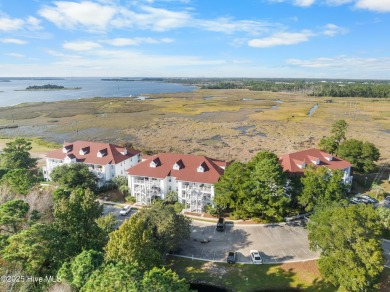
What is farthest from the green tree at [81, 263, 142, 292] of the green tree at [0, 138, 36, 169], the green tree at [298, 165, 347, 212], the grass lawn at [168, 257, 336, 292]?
the green tree at [0, 138, 36, 169]

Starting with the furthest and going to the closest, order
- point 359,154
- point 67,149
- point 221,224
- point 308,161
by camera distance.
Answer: point 359,154 < point 67,149 < point 308,161 < point 221,224

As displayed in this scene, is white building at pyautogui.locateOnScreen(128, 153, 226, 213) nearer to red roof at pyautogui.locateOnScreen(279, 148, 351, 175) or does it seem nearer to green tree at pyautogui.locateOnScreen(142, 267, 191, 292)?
red roof at pyautogui.locateOnScreen(279, 148, 351, 175)

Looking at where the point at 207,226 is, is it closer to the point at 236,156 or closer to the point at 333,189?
the point at 333,189

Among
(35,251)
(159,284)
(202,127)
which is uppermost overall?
(159,284)

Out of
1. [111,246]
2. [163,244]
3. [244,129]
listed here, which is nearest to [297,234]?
[163,244]

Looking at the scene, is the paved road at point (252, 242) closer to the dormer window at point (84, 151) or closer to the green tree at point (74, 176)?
the green tree at point (74, 176)

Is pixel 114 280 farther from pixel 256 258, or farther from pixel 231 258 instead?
pixel 256 258

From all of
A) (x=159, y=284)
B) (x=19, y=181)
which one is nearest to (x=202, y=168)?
(x=19, y=181)
